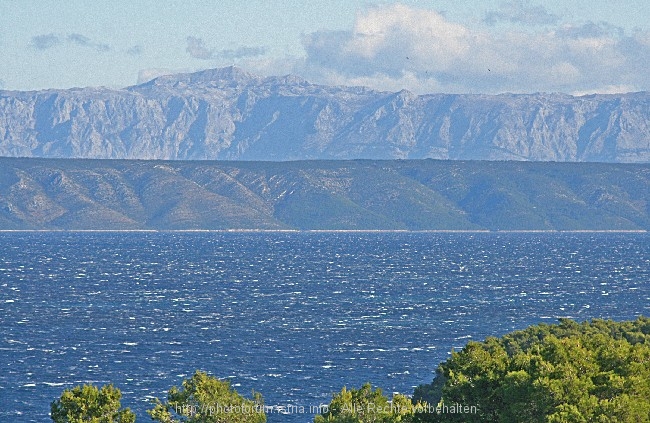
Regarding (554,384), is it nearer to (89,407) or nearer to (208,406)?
(208,406)

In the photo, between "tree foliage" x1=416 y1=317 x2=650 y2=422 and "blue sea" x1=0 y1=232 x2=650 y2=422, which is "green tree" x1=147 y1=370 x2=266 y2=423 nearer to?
"tree foliage" x1=416 y1=317 x2=650 y2=422

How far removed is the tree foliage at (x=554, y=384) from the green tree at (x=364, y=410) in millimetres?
2042

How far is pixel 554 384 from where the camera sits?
142 feet

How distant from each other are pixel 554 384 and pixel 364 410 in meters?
8.21

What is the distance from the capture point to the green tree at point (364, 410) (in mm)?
46688

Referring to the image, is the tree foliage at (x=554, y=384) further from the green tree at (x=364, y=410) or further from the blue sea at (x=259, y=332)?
the blue sea at (x=259, y=332)

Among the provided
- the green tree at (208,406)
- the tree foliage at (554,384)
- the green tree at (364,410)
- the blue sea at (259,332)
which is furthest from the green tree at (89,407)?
the blue sea at (259,332)

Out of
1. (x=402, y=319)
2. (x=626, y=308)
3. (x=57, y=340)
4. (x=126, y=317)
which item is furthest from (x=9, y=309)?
(x=626, y=308)

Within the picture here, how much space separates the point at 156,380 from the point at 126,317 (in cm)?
5038

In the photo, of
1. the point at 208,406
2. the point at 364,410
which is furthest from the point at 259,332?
the point at 364,410

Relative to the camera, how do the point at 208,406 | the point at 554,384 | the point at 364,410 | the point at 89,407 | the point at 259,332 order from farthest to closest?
the point at 259,332 → the point at 208,406 → the point at 364,410 → the point at 89,407 → the point at 554,384

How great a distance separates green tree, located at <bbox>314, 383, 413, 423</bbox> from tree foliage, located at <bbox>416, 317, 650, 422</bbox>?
80.4 inches

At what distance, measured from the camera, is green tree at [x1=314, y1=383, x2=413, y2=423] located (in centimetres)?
4669

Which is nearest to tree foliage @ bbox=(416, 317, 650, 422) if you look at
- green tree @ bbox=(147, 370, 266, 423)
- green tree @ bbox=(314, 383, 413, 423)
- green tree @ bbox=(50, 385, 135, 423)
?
green tree @ bbox=(314, 383, 413, 423)
